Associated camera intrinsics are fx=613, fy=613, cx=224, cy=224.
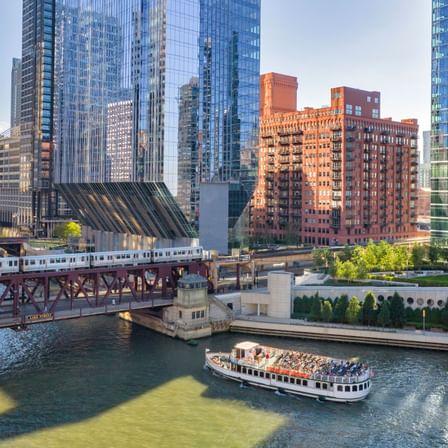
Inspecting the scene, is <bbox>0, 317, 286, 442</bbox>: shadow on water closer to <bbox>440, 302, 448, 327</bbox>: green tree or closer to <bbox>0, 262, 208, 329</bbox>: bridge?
<bbox>0, 262, 208, 329</bbox>: bridge

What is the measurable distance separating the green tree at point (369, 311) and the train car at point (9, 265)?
1818 inches

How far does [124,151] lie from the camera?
129 meters

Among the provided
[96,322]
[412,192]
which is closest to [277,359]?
[96,322]

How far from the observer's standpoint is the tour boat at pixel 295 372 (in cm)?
6047

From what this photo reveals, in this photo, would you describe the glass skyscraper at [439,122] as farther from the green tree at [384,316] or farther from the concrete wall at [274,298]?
the concrete wall at [274,298]

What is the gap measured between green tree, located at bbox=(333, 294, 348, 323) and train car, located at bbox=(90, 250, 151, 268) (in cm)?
2775

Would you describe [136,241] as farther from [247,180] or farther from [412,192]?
[412,192]

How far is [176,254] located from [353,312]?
2805cm

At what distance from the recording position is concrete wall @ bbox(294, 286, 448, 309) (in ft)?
287

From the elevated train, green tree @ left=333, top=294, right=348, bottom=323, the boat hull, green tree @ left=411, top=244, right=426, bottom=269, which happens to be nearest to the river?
the boat hull

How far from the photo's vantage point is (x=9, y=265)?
7481 centimetres

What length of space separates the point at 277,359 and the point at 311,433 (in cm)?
1513

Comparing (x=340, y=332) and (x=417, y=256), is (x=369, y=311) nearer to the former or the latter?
(x=340, y=332)

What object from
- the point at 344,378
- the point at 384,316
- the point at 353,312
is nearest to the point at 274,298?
the point at 353,312
